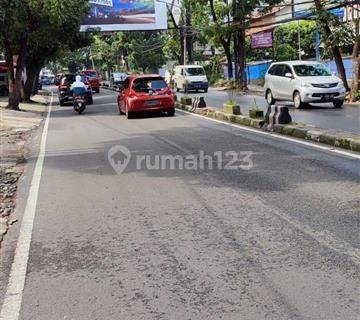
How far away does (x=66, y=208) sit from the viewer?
23.5ft

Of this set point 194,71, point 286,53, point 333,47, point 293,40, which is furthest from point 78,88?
point 293,40

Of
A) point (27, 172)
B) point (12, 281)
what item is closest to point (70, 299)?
point (12, 281)

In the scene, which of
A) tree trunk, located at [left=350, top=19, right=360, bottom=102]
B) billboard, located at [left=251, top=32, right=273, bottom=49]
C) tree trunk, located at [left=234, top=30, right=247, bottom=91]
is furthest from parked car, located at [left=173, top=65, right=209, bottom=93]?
tree trunk, located at [left=350, top=19, right=360, bottom=102]

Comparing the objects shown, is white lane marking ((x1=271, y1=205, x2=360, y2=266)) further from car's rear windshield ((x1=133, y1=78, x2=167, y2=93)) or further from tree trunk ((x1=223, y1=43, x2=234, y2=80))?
tree trunk ((x1=223, y1=43, x2=234, y2=80))

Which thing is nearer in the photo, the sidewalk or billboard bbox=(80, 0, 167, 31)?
the sidewalk

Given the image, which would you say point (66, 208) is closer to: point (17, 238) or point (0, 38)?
point (17, 238)

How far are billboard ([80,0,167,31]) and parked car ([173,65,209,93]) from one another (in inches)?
388

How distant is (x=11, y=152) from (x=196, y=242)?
8.72m

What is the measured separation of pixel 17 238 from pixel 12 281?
1286 millimetres

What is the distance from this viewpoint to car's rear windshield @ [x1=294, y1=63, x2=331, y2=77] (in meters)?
21.3

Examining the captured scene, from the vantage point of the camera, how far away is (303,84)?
20.3 m

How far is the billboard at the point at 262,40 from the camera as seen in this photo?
4462cm

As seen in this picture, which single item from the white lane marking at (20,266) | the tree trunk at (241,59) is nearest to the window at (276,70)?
the white lane marking at (20,266)

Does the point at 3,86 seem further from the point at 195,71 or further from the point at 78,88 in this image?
the point at 78,88
